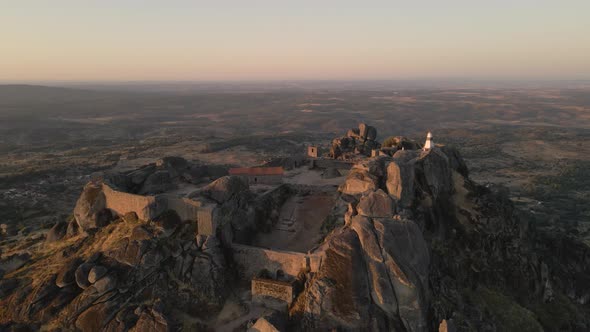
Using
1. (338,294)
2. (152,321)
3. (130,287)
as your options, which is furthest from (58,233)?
(338,294)

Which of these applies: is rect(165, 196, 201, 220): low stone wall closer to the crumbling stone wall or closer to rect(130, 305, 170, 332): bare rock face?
the crumbling stone wall

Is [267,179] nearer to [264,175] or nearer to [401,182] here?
[264,175]

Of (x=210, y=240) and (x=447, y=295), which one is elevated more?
(x=210, y=240)

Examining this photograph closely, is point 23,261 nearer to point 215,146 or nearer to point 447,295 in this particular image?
point 447,295

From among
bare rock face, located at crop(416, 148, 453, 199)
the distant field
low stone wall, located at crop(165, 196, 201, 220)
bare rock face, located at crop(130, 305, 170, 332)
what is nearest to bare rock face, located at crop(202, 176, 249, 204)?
low stone wall, located at crop(165, 196, 201, 220)

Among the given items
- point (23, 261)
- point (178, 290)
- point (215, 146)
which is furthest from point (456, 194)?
point (215, 146)

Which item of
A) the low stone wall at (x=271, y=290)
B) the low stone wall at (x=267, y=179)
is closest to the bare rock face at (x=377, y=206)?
the low stone wall at (x=271, y=290)

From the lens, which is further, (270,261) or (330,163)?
(330,163)
